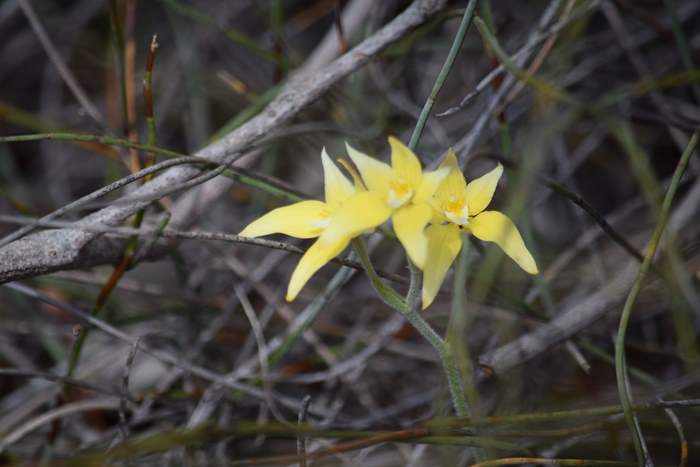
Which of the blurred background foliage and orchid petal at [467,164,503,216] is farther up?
the blurred background foliage

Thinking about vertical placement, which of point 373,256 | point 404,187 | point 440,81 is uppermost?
point 373,256

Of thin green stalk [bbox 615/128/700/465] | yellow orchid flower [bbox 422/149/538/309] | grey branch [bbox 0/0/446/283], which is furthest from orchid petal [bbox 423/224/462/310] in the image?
grey branch [bbox 0/0/446/283]

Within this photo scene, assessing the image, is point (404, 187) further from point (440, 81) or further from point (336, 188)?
point (440, 81)

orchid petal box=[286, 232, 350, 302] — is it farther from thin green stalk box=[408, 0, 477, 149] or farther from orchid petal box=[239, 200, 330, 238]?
thin green stalk box=[408, 0, 477, 149]

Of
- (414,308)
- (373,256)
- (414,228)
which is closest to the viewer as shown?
(414,228)

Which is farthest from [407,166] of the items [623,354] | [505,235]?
[623,354]

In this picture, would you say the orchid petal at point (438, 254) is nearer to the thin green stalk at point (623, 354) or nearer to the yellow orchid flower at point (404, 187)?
the yellow orchid flower at point (404, 187)

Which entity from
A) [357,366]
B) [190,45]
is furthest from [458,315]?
[190,45]
